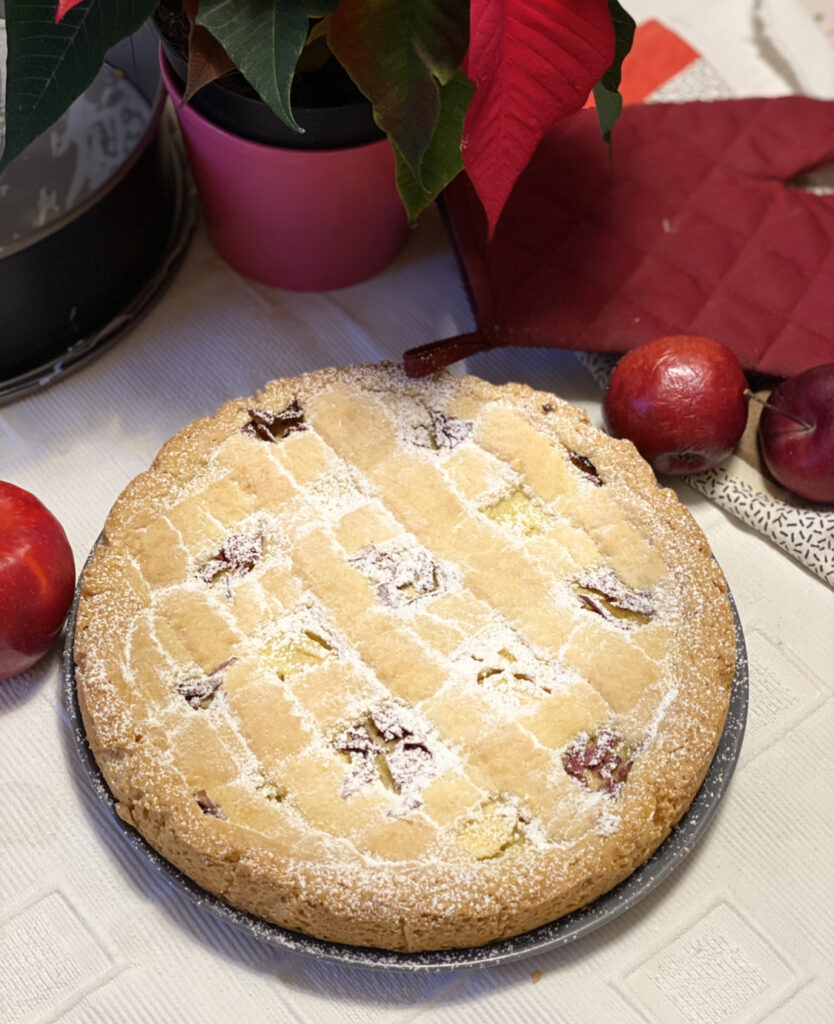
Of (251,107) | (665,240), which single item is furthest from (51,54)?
(665,240)

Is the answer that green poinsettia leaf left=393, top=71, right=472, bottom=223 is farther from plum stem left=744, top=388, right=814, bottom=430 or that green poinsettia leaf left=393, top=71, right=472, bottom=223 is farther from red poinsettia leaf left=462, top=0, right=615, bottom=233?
plum stem left=744, top=388, right=814, bottom=430

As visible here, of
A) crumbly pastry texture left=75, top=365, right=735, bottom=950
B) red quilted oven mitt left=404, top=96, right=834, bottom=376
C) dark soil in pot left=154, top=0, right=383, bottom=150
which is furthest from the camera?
red quilted oven mitt left=404, top=96, right=834, bottom=376

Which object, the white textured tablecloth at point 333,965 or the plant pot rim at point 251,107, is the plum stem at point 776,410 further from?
the plant pot rim at point 251,107

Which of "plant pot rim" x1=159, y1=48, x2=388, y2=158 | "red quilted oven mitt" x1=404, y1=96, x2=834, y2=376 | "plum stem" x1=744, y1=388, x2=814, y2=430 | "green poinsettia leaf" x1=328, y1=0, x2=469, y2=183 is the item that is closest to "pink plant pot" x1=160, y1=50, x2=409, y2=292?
"plant pot rim" x1=159, y1=48, x2=388, y2=158

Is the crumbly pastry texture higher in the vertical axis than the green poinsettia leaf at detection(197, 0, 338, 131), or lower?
lower

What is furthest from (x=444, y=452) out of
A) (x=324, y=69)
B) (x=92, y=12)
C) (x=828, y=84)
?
(x=828, y=84)

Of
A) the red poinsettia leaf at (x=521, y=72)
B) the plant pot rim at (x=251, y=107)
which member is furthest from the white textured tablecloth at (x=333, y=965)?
the red poinsettia leaf at (x=521, y=72)

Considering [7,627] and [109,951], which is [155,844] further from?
[7,627]
